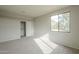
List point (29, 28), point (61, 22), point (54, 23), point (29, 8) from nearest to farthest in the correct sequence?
point (29, 8) → point (61, 22) → point (54, 23) → point (29, 28)

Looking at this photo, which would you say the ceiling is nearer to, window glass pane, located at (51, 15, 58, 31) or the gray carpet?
window glass pane, located at (51, 15, 58, 31)

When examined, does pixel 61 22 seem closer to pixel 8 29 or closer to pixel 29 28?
pixel 8 29

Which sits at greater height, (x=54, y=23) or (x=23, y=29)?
(x=54, y=23)

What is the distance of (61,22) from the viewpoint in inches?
261

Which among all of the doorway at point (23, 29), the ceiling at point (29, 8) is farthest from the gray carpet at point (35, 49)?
the doorway at point (23, 29)

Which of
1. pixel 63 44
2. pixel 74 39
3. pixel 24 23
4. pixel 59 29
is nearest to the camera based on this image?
pixel 74 39

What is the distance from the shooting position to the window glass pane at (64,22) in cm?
593

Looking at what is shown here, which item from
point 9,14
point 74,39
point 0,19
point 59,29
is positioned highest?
point 9,14

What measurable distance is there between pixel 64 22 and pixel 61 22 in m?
0.38

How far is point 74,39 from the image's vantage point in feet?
17.4

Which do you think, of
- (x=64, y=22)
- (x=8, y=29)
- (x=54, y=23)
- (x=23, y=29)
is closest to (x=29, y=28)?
(x=23, y=29)
